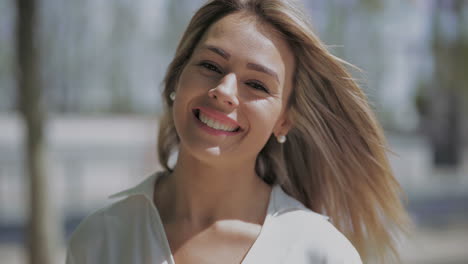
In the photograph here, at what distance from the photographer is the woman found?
166 centimetres

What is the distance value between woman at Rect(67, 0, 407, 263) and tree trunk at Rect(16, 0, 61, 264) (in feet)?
7.17

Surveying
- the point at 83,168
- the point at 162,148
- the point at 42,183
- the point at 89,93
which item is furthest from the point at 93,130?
the point at 162,148

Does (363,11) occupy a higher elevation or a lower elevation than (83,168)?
higher

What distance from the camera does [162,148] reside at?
6.86 ft

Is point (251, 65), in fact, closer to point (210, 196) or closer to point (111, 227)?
point (210, 196)

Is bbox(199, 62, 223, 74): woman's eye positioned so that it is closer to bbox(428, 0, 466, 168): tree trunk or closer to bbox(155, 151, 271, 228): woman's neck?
bbox(155, 151, 271, 228): woman's neck

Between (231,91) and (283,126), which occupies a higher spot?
(231,91)

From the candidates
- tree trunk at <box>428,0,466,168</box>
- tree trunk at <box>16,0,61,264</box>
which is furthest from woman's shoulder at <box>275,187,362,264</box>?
tree trunk at <box>428,0,466,168</box>

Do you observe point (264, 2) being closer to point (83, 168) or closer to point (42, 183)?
point (42, 183)

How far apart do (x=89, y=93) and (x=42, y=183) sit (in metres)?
3.34

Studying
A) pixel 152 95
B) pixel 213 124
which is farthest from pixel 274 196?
pixel 152 95

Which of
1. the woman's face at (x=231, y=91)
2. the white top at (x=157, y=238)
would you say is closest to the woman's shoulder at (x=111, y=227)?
the white top at (x=157, y=238)

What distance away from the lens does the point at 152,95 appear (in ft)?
22.2

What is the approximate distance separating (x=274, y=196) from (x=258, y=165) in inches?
7.5
